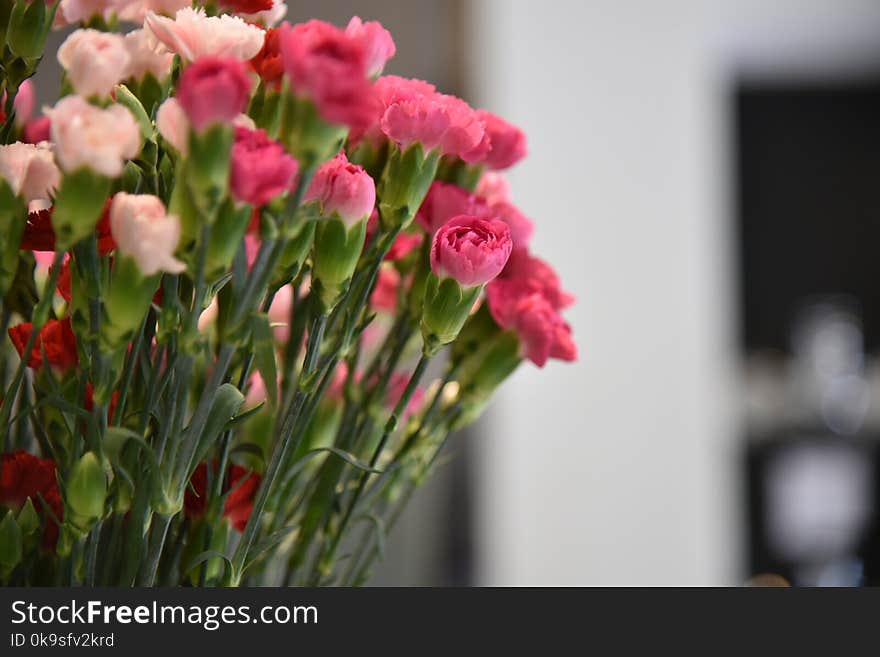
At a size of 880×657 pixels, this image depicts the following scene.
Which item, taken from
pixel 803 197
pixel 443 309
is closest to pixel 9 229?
pixel 443 309

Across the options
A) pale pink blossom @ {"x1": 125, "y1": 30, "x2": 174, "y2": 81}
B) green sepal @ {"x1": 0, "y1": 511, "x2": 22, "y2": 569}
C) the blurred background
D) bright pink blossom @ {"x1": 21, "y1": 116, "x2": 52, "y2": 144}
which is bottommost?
green sepal @ {"x1": 0, "y1": 511, "x2": 22, "y2": 569}

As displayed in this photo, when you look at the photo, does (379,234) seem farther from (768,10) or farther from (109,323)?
(768,10)

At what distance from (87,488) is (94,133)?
87mm

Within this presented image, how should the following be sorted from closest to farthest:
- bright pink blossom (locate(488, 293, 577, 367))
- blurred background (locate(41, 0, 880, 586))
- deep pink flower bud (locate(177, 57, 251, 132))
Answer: deep pink flower bud (locate(177, 57, 251, 132)) → bright pink blossom (locate(488, 293, 577, 367)) → blurred background (locate(41, 0, 880, 586))

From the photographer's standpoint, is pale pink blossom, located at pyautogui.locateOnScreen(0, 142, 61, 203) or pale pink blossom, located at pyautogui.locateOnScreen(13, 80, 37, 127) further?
pale pink blossom, located at pyautogui.locateOnScreen(13, 80, 37, 127)

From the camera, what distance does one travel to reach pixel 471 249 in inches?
10.9

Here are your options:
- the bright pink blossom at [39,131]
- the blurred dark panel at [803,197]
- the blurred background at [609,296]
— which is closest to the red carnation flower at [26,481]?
the bright pink blossom at [39,131]

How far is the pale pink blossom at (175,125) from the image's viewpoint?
23 centimetres

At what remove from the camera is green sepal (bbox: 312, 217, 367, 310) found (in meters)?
0.28

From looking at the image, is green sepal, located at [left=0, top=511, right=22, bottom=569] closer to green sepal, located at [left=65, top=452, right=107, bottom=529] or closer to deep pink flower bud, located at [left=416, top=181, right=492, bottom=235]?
green sepal, located at [left=65, top=452, right=107, bottom=529]

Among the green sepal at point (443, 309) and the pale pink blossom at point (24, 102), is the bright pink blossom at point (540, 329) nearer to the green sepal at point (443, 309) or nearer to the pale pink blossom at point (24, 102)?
the green sepal at point (443, 309)

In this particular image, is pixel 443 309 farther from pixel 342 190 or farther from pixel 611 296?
pixel 611 296

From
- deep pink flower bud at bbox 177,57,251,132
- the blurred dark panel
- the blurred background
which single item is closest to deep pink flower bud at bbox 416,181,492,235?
deep pink flower bud at bbox 177,57,251,132

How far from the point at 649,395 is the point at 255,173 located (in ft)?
5.51
